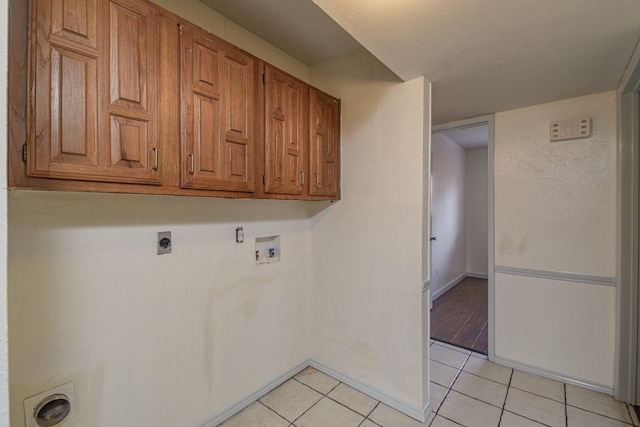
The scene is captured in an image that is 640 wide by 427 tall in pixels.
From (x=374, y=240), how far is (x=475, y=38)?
1319 millimetres

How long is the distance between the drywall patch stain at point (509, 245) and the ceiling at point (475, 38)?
1.11 m

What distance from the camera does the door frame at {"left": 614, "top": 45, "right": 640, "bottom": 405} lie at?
1865 mm

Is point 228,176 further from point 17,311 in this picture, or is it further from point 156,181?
point 17,311

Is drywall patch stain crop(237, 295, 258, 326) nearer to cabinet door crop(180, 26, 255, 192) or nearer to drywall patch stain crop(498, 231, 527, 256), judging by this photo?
cabinet door crop(180, 26, 255, 192)

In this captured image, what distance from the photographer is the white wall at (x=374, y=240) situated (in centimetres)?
185

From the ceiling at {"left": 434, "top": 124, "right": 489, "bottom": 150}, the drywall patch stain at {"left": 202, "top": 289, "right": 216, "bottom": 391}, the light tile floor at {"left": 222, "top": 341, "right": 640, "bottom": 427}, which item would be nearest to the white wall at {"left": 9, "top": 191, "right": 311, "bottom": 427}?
the drywall patch stain at {"left": 202, "top": 289, "right": 216, "bottom": 391}

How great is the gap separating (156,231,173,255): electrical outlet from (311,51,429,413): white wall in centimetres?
118

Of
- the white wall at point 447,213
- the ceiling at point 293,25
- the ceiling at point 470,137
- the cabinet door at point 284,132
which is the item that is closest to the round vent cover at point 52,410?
the cabinet door at point 284,132

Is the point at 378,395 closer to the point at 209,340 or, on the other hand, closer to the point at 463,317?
the point at 209,340

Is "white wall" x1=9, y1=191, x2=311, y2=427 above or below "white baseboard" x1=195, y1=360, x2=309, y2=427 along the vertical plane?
A: above

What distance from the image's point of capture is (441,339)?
2.88 metres

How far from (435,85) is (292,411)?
246cm

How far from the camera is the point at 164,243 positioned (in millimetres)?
1515

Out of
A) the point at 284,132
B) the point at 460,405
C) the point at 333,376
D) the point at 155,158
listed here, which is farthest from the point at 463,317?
the point at 155,158
